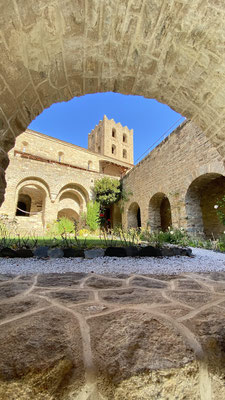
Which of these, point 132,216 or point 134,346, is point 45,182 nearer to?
point 132,216

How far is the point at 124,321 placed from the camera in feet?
3.08

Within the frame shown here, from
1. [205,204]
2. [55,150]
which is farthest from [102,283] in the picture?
[55,150]

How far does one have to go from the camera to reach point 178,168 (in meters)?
7.92

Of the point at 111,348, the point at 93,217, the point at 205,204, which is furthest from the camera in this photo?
the point at 93,217

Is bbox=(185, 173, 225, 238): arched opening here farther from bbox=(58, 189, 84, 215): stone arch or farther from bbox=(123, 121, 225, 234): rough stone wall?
bbox=(58, 189, 84, 215): stone arch

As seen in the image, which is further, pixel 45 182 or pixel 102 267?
pixel 45 182

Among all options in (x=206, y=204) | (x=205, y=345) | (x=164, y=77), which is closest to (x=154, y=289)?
(x=205, y=345)

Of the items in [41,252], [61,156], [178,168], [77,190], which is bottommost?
[41,252]

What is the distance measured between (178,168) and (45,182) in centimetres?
914

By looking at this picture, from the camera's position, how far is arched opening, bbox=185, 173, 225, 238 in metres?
7.14

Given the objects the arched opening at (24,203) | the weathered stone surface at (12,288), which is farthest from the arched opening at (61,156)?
the weathered stone surface at (12,288)

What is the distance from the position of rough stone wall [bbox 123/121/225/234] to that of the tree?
3188mm

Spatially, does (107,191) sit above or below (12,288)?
above

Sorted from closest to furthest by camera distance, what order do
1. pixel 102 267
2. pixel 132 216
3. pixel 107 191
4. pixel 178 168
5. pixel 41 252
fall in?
pixel 102 267
pixel 41 252
pixel 178 168
pixel 132 216
pixel 107 191
